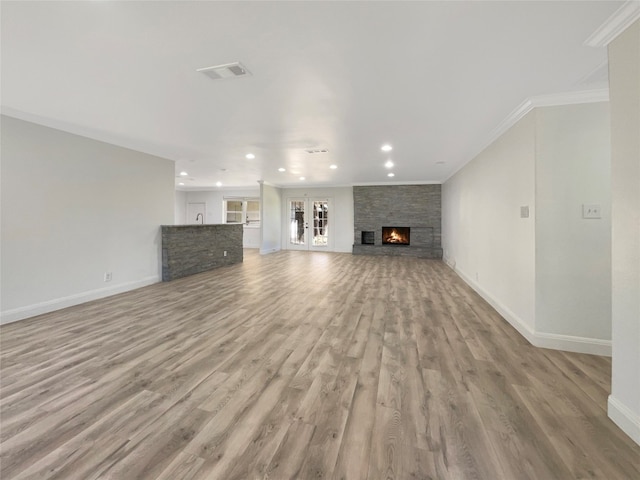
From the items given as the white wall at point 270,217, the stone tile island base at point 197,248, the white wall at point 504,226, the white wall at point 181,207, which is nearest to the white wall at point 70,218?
the stone tile island base at point 197,248

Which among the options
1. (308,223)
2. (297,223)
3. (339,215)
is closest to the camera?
(339,215)

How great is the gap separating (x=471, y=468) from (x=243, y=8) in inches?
107

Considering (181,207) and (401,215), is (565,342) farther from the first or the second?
(181,207)

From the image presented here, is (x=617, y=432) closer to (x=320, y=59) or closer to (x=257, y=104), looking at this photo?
(x=320, y=59)

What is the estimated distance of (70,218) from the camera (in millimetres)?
3963

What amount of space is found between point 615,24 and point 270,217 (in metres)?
9.10

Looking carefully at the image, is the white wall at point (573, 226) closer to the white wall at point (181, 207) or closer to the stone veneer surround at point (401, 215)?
the stone veneer surround at point (401, 215)

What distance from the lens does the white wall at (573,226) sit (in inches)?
101

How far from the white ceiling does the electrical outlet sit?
3.42ft

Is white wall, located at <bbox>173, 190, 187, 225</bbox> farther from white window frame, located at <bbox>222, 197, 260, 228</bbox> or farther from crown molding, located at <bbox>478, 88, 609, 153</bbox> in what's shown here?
crown molding, located at <bbox>478, 88, 609, 153</bbox>

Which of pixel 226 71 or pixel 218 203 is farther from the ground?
pixel 218 203

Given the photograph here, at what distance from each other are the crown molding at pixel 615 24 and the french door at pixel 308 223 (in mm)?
8663

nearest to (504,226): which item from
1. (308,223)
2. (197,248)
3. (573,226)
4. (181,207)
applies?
(573,226)

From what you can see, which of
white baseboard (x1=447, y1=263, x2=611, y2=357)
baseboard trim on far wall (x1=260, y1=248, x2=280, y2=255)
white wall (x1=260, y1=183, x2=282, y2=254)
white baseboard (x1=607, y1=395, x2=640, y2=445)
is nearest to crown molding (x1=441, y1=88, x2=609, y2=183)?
white baseboard (x1=447, y1=263, x2=611, y2=357)
